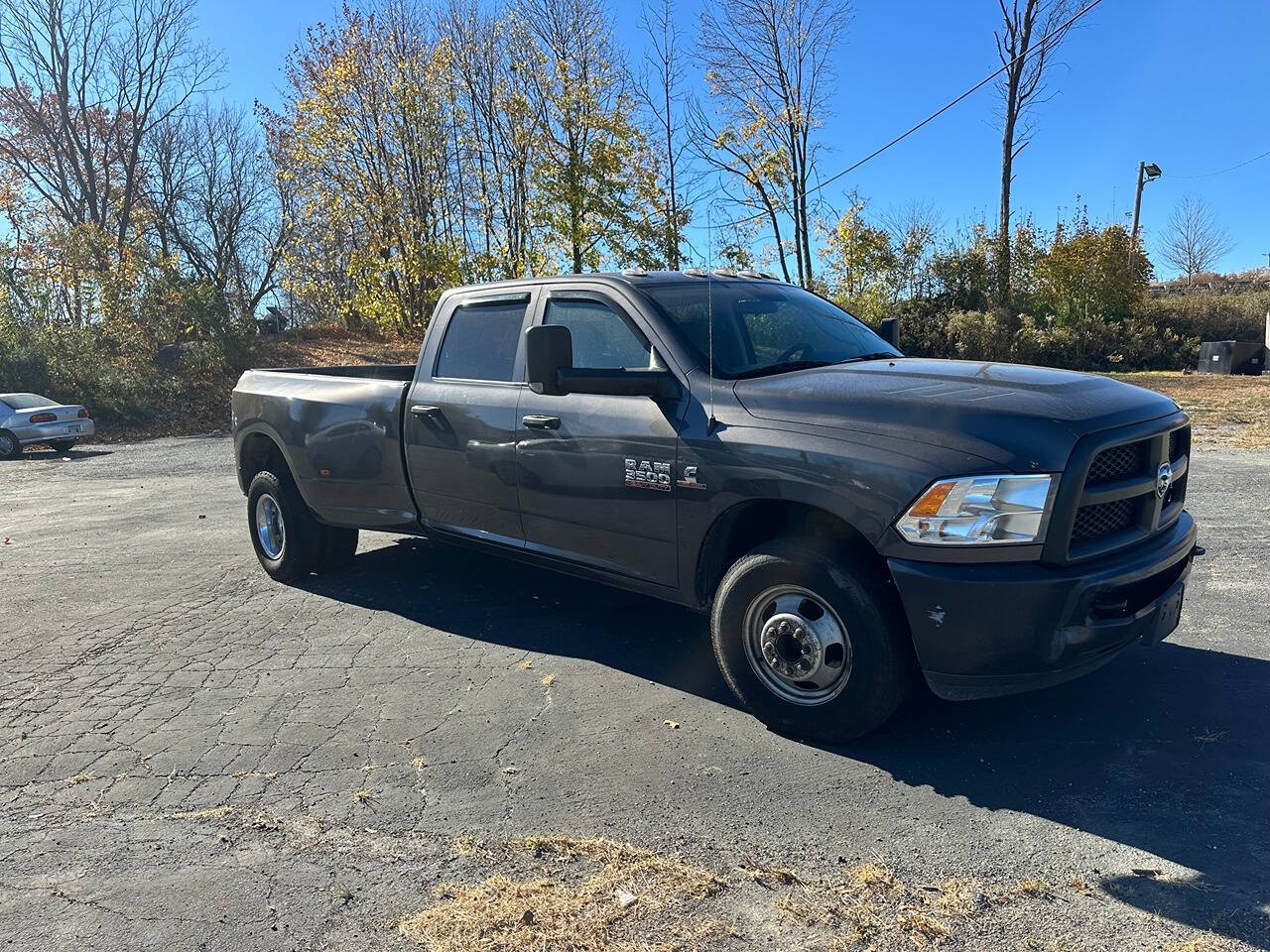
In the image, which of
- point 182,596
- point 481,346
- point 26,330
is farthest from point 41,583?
point 26,330

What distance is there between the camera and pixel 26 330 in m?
24.2

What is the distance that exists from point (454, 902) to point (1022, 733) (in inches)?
92.2

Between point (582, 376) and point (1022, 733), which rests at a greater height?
point (582, 376)

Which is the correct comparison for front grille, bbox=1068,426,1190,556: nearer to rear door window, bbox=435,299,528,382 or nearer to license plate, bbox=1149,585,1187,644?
license plate, bbox=1149,585,1187,644

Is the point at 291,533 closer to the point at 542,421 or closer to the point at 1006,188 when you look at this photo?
the point at 542,421

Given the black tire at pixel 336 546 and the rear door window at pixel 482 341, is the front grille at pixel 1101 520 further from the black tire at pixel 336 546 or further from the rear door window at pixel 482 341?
the black tire at pixel 336 546

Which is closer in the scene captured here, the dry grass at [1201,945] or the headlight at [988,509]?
the dry grass at [1201,945]

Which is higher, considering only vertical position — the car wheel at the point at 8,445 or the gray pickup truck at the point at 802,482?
the gray pickup truck at the point at 802,482

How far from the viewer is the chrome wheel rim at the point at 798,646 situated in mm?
3584

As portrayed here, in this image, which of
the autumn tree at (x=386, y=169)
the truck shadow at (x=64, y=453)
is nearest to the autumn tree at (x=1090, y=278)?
the autumn tree at (x=386, y=169)

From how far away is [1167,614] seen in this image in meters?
3.56

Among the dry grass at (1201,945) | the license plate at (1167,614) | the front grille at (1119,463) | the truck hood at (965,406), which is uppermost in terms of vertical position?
the truck hood at (965,406)

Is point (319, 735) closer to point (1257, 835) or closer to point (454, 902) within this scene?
point (454, 902)

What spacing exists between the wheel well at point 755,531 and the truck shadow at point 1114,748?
641 millimetres
